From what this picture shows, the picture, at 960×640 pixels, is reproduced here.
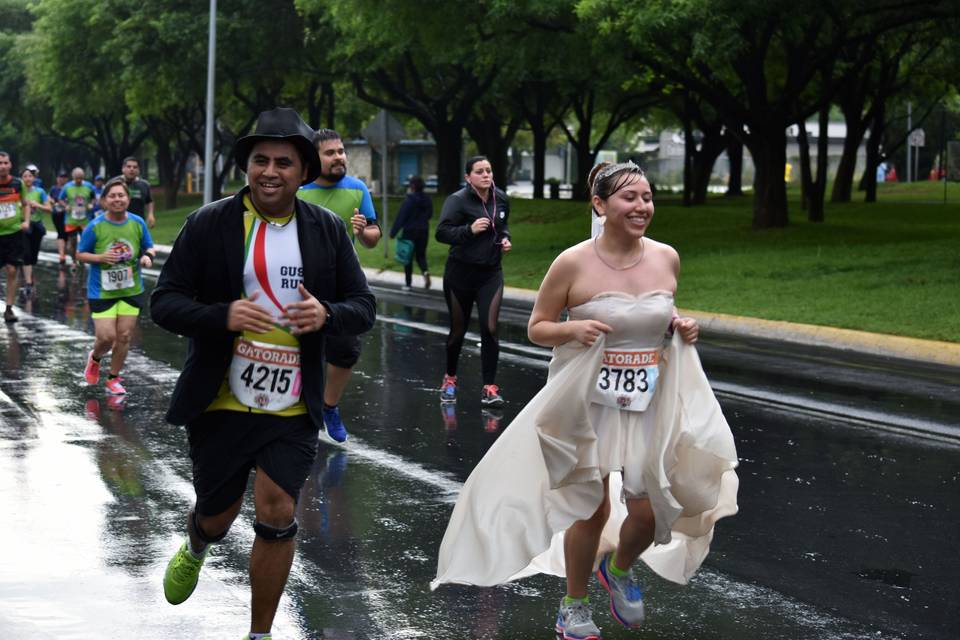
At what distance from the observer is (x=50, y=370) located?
12.7 m

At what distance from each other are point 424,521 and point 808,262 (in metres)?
16.9

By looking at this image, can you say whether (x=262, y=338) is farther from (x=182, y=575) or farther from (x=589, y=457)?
(x=589, y=457)

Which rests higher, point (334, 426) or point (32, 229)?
point (32, 229)

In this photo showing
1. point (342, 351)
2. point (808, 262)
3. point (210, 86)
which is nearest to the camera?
point (342, 351)

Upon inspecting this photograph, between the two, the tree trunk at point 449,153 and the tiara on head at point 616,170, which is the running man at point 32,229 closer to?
the tiara on head at point 616,170

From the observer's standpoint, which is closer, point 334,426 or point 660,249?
point 660,249

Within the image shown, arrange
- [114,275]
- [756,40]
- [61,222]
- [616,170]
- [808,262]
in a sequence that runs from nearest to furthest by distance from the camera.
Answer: [616,170]
[114,275]
[808,262]
[756,40]
[61,222]

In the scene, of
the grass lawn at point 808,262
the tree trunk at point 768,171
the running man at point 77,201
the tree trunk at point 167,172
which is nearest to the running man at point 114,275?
the grass lawn at point 808,262

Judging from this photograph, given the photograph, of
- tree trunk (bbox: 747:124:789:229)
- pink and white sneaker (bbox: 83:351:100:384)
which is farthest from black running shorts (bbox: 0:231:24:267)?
tree trunk (bbox: 747:124:789:229)

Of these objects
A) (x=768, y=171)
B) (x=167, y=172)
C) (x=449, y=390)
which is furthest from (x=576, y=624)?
(x=167, y=172)

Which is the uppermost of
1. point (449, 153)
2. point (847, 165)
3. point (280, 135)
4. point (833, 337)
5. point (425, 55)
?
point (425, 55)

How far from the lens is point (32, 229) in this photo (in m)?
21.9

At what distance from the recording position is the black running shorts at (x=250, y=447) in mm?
4938

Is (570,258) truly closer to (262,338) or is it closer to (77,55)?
(262,338)
